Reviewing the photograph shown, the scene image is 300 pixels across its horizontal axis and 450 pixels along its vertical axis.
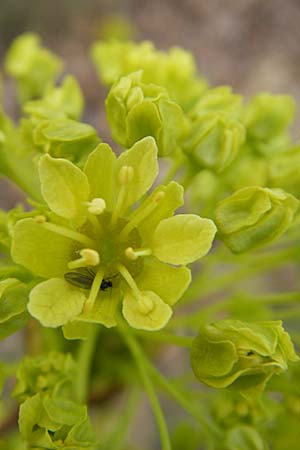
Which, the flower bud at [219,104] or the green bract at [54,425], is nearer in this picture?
the green bract at [54,425]

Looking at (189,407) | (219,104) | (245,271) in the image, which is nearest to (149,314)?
(189,407)

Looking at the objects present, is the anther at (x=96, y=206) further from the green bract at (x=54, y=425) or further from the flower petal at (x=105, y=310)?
the green bract at (x=54, y=425)

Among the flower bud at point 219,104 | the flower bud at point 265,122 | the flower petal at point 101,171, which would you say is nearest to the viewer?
the flower petal at point 101,171

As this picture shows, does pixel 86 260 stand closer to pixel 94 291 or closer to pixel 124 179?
pixel 94 291

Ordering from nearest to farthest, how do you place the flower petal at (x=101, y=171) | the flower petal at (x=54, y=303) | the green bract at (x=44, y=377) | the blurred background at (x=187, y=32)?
the flower petal at (x=54, y=303) < the flower petal at (x=101, y=171) < the green bract at (x=44, y=377) < the blurred background at (x=187, y=32)

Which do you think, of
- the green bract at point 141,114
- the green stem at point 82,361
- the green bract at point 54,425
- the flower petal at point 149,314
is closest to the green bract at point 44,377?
the green bract at point 54,425

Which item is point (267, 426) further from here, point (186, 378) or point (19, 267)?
point (19, 267)

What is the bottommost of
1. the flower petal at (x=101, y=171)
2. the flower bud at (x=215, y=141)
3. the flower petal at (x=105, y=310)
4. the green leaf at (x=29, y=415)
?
the green leaf at (x=29, y=415)

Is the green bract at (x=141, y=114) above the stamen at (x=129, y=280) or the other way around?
above

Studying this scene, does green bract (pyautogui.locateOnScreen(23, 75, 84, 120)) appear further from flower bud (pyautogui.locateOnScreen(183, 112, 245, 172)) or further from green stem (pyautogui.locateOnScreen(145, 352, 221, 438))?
green stem (pyautogui.locateOnScreen(145, 352, 221, 438))
